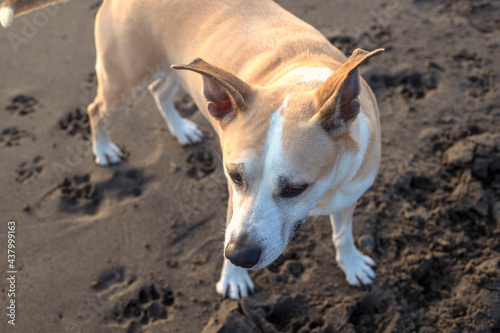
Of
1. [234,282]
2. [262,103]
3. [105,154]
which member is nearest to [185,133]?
[105,154]

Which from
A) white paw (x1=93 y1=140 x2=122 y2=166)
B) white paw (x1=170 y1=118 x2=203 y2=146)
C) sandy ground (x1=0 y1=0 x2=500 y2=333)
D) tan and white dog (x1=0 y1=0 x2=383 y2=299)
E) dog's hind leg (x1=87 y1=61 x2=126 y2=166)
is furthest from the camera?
white paw (x1=170 y1=118 x2=203 y2=146)

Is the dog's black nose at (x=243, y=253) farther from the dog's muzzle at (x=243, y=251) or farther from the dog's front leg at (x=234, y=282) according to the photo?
the dog's front leg at (x=234, y=282)

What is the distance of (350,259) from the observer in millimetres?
3176

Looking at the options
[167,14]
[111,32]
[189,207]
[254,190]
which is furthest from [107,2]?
[254,190]

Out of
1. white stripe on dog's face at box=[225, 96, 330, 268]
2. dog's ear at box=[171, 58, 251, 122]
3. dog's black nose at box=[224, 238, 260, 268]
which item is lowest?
dog's black nose at box=[224, 238, 260, 268]

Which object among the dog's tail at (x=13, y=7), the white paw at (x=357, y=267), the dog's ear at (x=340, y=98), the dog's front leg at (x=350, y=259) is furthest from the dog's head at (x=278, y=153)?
the dog's tail at (x=13, y=7)

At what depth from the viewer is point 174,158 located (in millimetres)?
4070

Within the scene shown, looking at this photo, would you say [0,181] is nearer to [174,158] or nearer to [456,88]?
[174,158]

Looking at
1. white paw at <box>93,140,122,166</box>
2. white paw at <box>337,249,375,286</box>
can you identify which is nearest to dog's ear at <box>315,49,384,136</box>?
white paw at <box>337,249,375,286</box>

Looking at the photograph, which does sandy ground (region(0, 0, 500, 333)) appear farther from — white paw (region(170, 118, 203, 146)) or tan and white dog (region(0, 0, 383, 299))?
tan and white dog (region(0, 0, 383, 299))

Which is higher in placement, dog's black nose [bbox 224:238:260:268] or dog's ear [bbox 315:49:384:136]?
dog's ear [bbox 315:49:384:136]

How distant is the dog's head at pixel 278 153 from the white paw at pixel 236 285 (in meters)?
1.03

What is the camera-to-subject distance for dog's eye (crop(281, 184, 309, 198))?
207 centimetres

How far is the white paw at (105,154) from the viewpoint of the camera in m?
4.04
